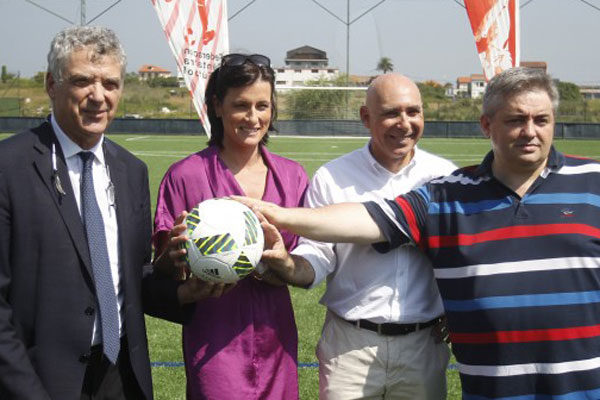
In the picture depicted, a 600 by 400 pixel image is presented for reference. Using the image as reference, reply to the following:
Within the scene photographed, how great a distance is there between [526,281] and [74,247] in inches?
70.2

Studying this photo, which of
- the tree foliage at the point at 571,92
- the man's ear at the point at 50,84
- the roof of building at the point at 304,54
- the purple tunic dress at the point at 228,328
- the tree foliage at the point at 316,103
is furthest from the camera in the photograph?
the roof of building at the point at 304,54

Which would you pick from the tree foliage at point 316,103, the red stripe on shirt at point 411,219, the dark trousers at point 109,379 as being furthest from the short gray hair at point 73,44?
the tree foliage at point 316,103

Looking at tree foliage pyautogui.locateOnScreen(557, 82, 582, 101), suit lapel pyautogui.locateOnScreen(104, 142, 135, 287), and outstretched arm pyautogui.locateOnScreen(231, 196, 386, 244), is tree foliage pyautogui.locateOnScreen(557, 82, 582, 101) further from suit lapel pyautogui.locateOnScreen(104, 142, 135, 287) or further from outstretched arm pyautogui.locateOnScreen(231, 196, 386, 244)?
Result: suit lapel pyautogui.locateOnScreen(104, 142, 135, 287)

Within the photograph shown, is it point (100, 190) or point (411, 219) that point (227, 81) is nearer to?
point (100, 190)

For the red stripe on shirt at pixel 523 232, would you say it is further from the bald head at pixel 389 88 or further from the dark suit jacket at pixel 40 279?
the dark suit jacket at pixel 40 279

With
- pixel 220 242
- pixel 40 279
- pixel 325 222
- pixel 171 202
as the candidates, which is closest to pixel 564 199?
pixel 325 222

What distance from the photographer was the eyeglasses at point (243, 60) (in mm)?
3234

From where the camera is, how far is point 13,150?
2633 mm

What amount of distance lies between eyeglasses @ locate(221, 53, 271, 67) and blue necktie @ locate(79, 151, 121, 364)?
83 cm

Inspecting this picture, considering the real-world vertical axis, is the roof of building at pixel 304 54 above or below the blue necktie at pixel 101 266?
above

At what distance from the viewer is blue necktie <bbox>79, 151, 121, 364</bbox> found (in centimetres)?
276

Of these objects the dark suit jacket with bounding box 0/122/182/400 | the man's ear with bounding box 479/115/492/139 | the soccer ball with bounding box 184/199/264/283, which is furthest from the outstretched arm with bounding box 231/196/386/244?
the dark suit jacket with bounding box 0/122/182/400

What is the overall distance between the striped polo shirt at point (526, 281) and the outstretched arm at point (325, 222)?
0.94 ft

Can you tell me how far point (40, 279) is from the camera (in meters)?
2.61
